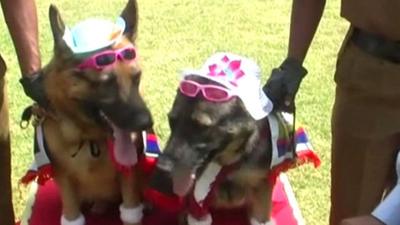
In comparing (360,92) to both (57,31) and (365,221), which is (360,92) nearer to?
(57,31)

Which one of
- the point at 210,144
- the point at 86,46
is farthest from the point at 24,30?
the point at 210,144

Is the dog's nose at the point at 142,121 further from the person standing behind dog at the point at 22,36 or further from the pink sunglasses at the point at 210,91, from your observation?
the person standing behind dog at the point at 22,36

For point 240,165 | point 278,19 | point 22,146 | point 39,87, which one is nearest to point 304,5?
point 240,165

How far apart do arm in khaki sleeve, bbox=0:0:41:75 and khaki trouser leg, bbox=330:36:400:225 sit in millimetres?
1025

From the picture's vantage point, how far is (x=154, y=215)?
3111mm

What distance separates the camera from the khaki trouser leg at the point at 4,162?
3.28 meters

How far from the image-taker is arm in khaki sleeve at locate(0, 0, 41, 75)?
317 centimetres

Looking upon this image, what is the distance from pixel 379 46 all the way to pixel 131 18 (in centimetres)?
77

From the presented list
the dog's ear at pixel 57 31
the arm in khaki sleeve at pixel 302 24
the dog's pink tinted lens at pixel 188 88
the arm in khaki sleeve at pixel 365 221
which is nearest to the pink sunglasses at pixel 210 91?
the dog's pink tinted lens at pixel 188 88

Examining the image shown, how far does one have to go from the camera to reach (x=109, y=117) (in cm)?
271

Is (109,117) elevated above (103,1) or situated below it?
above

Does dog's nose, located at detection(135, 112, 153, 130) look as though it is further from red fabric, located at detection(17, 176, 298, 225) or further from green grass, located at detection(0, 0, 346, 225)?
green grass, located at detection(0, 0, 346, 225)

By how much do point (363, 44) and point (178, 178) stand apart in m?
0.75

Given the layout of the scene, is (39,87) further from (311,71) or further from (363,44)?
(311,71)
